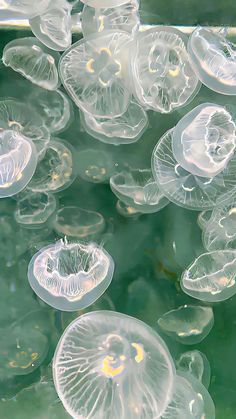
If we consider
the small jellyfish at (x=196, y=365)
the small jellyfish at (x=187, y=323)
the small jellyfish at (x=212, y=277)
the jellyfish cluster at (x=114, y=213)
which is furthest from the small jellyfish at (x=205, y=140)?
the small jellyfish at (x=196, y=365)

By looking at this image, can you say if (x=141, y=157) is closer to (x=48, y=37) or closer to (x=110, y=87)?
(x=110, y=87)

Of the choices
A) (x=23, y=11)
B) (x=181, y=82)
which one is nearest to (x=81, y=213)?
(x=181, y=82)

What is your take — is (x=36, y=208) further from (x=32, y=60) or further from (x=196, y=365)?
(x=196, y=365)

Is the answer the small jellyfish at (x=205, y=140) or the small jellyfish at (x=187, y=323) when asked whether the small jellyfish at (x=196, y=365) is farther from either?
the small jellyfish at (x=205, y=140)

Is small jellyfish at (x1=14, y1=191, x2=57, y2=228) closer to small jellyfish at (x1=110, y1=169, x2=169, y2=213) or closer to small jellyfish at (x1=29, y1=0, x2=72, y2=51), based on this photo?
small jellyfish at (x1=110, y1=169, x2=169, y2=213)

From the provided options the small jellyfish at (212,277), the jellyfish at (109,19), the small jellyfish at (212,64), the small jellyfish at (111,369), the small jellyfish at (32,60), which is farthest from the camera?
the small jellyfish at (32,60)

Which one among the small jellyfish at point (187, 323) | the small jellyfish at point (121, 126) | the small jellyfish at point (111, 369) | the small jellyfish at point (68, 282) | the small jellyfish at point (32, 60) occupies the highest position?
the small jellyfish at point (32, 60)
